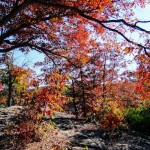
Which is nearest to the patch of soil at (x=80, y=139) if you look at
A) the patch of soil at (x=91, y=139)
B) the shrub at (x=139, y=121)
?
the patch of soil at (x=91, y=139)

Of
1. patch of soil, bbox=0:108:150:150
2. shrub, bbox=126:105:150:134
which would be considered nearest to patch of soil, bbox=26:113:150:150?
patch of soil, bbox=0:108:150:150

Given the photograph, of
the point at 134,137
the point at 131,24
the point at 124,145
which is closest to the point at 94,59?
the point at 134,137

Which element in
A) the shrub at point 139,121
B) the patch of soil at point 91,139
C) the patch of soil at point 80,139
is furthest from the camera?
the shrub at point 139,121

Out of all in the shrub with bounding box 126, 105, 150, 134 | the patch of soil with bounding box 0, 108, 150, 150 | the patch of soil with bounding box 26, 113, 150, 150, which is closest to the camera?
the patch of soil with bounding box 0, 108, 150, 150

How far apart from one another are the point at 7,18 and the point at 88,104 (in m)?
10.6

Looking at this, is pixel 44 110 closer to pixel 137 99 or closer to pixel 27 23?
pixel 27 23

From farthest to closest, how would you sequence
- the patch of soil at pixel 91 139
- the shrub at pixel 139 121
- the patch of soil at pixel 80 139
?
1. the shrub at pixel 139 121
2. the patch of soil at pixel 91 139
3. the patch of soil at pixel 80 139

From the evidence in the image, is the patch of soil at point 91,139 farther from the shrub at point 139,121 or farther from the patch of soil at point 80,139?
the shrub at point 139,121

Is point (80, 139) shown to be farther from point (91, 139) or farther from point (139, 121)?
point (139, 121)

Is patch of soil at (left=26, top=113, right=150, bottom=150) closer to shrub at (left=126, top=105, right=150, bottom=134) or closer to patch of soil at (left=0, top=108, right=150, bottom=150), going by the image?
patch of soil at (left=0, top=108, right=150, bottom=150)

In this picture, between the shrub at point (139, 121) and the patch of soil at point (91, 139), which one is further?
the shrub at point (139, 121)

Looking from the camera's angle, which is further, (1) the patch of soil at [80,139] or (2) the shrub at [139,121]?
(2) the shrub at [139,121]

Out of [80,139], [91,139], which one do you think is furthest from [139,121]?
[80,139]

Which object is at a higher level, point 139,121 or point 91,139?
point 139,121
